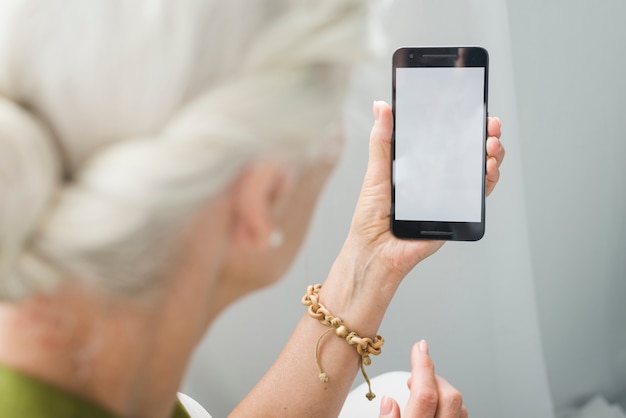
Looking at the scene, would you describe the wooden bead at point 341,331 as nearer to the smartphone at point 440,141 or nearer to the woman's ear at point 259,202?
the smartphone at point 440,141

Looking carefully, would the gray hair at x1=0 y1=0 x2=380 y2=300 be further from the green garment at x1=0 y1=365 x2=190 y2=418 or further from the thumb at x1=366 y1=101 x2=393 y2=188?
the thumb at x1=366 y1=101 x2=393 y2=188

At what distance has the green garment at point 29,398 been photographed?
Result: 37cm

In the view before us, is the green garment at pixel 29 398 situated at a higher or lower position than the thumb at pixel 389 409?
higher

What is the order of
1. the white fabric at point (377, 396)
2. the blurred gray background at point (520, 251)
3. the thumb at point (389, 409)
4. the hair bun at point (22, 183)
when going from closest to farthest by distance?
the hair bun at point (22, 183)
the thumb at point (389, 409)
the white fabric at point (377, 396)
the blurred gray background at point (520, 251)

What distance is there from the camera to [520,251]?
37.4 inches

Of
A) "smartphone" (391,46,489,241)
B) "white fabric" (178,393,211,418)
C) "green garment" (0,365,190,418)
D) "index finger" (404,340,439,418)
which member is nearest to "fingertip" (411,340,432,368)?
"index finger" (404,340,439,418)

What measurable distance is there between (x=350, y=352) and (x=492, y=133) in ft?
0.81

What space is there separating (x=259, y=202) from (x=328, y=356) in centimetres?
30

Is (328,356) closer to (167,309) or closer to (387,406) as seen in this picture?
(387,406)

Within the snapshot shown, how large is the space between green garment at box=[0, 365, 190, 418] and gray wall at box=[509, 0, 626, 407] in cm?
76

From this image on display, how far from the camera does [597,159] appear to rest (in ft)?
3.33

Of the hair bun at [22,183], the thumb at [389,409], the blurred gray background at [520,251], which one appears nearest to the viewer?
the hair bun at [22,183]

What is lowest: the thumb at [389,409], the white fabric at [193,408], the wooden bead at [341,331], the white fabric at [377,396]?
the white fabric at [377,396]

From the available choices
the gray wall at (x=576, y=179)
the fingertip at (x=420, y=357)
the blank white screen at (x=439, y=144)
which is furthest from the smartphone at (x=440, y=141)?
the gray wall at (x=576, y=179)
